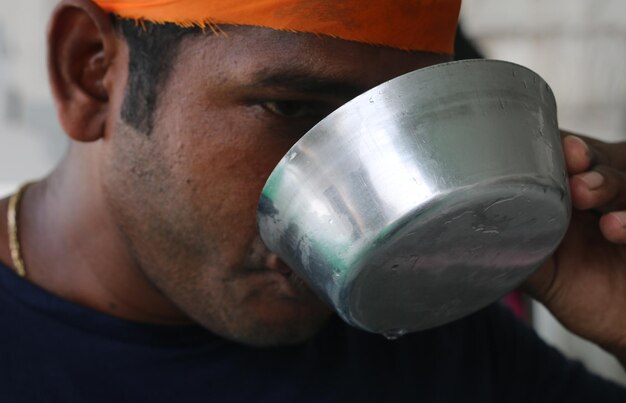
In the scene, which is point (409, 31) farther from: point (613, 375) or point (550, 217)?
point (613, 375)

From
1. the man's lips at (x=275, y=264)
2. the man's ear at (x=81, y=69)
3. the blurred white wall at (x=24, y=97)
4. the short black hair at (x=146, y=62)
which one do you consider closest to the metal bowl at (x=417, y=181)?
the man's lips at (x=275, y=264)

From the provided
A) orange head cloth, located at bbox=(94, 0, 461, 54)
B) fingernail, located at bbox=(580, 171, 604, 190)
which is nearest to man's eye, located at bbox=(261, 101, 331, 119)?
orange head cloth, located at bbox=(94, 0, 461, 54)

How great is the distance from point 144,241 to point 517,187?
2.12 ft

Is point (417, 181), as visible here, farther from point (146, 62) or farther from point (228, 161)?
point (146, 62)

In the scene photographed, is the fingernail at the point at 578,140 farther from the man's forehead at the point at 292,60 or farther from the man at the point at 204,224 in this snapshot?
the man's forehead at the point at 292,60

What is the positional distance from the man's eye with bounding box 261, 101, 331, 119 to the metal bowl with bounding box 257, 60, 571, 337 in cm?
20

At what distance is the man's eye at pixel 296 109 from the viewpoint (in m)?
1.20

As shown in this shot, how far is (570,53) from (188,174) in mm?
2495

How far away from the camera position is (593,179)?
4.26 ft

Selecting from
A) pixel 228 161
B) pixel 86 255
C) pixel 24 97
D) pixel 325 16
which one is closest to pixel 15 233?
pixel 86 255

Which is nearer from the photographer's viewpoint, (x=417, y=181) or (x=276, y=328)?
(x=417, y=181)

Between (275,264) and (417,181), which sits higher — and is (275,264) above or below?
below

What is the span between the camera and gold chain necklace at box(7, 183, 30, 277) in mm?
1406

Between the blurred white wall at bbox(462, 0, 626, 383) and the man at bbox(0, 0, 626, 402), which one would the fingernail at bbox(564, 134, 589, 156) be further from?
the blurred white wall at bbox(462, 0, 626, 383)
